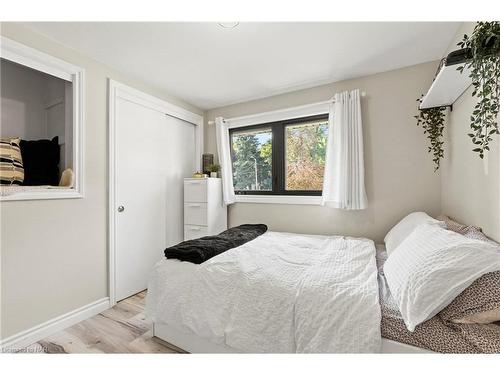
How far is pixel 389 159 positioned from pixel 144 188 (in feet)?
8.86

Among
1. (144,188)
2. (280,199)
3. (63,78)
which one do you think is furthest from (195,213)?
(63,78)

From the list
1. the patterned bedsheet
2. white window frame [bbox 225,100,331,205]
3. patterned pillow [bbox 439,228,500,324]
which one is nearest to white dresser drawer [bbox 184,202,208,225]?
white window frame [bbox 225,100,331,205]

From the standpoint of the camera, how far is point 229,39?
1883 millimetres

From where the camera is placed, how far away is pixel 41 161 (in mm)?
2059

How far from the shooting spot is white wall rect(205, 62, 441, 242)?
2270 mm

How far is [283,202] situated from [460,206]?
1669 mm

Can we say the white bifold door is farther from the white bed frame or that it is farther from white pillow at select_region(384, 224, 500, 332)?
white pillow at select_region(384, 224, 500, 332)

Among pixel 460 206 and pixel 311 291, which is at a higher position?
pixel 460 206

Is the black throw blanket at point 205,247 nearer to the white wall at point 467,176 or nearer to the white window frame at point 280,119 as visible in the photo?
the white window frame at point 280,119

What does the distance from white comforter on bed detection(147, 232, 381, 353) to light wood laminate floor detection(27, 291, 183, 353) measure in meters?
0.23

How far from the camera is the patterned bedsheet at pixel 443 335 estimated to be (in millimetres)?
906

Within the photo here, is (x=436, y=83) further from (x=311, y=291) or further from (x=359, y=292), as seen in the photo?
(x=311, y=291)
